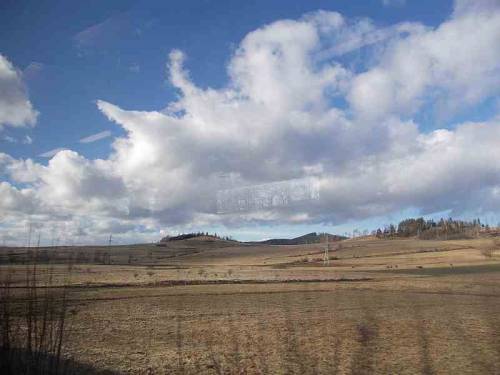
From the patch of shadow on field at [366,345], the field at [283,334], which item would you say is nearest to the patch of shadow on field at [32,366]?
the field at [283,334]

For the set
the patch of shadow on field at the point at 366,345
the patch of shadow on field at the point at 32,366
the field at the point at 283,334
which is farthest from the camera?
the field at the point at 283,334

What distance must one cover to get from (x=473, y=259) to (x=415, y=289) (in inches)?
2399

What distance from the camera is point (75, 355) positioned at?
47.1 ft

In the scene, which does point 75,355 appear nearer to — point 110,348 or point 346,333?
point 110,348

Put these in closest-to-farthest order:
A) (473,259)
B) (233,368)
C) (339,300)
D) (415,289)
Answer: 1. (233,368)
2. (339,300)
3. (415,289)
4. (473,259)

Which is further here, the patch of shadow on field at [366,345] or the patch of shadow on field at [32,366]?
the patch of shadow on field at [366,345]

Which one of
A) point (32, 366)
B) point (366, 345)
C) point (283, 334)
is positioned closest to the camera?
point (32, 366)

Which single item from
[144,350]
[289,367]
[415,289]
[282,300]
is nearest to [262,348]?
[289,367]

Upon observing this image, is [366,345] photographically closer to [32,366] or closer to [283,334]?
[283,334]

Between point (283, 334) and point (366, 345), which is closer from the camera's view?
point (366, 345)

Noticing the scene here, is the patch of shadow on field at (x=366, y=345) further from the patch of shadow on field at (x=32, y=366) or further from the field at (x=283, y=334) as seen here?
the patch of shadow on field at (x=32, y=366)

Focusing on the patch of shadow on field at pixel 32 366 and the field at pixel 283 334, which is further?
the field at pixel 283 334

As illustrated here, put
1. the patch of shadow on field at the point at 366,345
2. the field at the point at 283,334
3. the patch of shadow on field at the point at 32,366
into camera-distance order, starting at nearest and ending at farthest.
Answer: the patch of shadow on field at the point at 32,366
the patch of shadow on field at the point at 366,345
the field at the point at 283,334

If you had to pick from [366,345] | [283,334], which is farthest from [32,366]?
[366,345]
